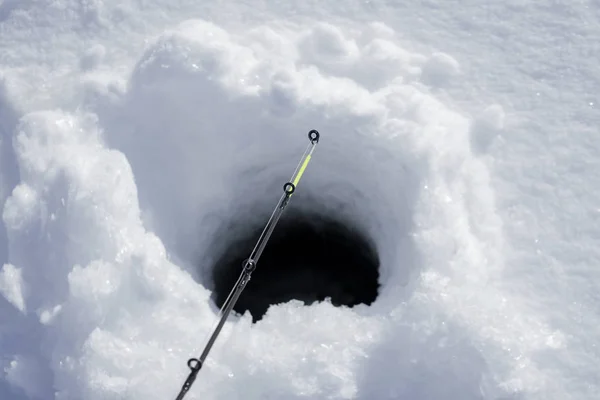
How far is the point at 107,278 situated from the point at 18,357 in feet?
2.54

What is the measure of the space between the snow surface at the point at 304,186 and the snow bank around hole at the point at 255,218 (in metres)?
0.01

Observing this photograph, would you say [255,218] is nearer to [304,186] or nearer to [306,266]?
[304,186]

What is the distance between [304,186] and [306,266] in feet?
3.01

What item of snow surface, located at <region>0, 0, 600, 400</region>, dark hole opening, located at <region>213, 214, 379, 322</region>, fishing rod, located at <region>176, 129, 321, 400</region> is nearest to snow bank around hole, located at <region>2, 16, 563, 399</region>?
snow surface, located at <region>0, 0, 600, 400</region>

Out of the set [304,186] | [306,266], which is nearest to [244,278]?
[304,186]

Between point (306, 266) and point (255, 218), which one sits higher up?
point (255, 218)

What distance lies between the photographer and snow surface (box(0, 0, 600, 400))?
3611mm

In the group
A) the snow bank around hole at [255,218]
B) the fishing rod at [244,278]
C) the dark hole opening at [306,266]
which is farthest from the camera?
the dark hole opening at [306,266]

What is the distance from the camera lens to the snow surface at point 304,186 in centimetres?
361

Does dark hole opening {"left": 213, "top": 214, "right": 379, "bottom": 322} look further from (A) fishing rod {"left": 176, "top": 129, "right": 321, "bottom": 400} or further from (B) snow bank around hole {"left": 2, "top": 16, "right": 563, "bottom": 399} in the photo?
(A) fishing rod {"left": 176, "top": 129, "right": 321, "bottom": 400}

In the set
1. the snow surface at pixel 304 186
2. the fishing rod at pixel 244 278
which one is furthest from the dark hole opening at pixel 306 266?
the fishing rod at pixel 244 278

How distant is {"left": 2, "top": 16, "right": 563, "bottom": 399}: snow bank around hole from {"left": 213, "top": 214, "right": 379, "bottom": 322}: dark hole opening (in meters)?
0.31

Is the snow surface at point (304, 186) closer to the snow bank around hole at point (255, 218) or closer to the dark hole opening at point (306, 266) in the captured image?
the snow bank around hole at point (255, 218)

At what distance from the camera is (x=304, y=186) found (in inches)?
204
